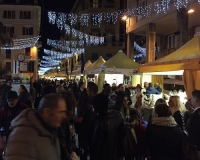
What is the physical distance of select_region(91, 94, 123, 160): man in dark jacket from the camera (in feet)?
15.7

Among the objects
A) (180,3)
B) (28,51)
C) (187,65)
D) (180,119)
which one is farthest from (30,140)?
(28,51)

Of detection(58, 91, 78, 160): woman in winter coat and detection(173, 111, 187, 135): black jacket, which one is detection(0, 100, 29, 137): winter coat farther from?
detection(173, 111, 187, 135): black jacket

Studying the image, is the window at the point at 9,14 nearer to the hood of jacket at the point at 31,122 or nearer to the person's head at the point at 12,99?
the person's head at the point at 12,99

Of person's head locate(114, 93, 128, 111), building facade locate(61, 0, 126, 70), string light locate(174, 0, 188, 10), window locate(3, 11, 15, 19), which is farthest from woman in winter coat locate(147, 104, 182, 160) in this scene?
window locate(3, 11, 15, 19)

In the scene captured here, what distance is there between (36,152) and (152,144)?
2736mm

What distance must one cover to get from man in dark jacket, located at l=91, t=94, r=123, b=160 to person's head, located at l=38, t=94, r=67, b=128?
2.09m

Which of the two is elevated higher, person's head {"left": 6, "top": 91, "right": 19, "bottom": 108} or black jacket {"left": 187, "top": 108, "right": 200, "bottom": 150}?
person's head {"left": 6, "top": 91, "right": 19, "bottom": 108}

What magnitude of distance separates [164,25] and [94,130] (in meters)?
17.1

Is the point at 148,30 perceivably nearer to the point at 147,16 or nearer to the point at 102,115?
the point at 147,16

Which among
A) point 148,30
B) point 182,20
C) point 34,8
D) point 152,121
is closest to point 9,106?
point 152,121

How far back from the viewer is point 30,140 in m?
2.45

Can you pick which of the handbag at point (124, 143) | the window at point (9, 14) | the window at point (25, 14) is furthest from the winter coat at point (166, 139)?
the window at point (9, 14)

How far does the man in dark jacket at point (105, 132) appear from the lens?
478cm

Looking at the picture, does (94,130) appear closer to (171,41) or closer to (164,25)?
(164,25)
